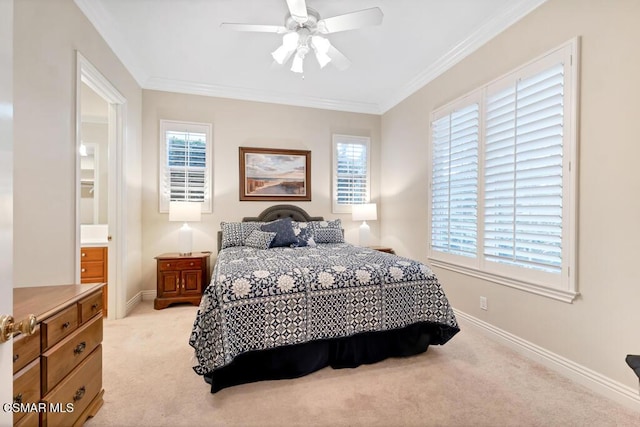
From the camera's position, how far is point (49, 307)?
1.32m

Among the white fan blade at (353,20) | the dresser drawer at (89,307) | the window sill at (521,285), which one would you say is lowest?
the window sill at (521,285)

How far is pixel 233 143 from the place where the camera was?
14.3ft

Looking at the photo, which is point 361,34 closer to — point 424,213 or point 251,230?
point 424,213

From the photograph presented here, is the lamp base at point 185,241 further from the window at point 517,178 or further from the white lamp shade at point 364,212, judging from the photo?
the window at point 517,178

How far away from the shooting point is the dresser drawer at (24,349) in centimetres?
110

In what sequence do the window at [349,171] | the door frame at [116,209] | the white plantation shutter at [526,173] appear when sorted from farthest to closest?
the window at [349,171], the door frame at [116,209], the white plantation shutter at [526,173]

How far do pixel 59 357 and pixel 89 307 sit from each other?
1.07 ft

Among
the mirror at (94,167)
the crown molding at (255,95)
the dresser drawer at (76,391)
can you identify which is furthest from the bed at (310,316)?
the mirror at (94,167)

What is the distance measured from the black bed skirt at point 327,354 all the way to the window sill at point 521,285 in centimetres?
69

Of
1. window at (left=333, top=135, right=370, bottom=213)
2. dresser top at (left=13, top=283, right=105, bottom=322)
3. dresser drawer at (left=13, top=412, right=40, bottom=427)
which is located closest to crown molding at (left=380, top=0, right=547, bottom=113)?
window at (left=333, top=135, right=370, bottom=213)

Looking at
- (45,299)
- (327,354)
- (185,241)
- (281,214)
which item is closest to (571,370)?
(327,354)

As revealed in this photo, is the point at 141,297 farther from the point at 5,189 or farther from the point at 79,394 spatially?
the point at 5,189

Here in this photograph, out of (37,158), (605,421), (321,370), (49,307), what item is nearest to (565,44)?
(605,421)

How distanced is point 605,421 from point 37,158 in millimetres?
3845
